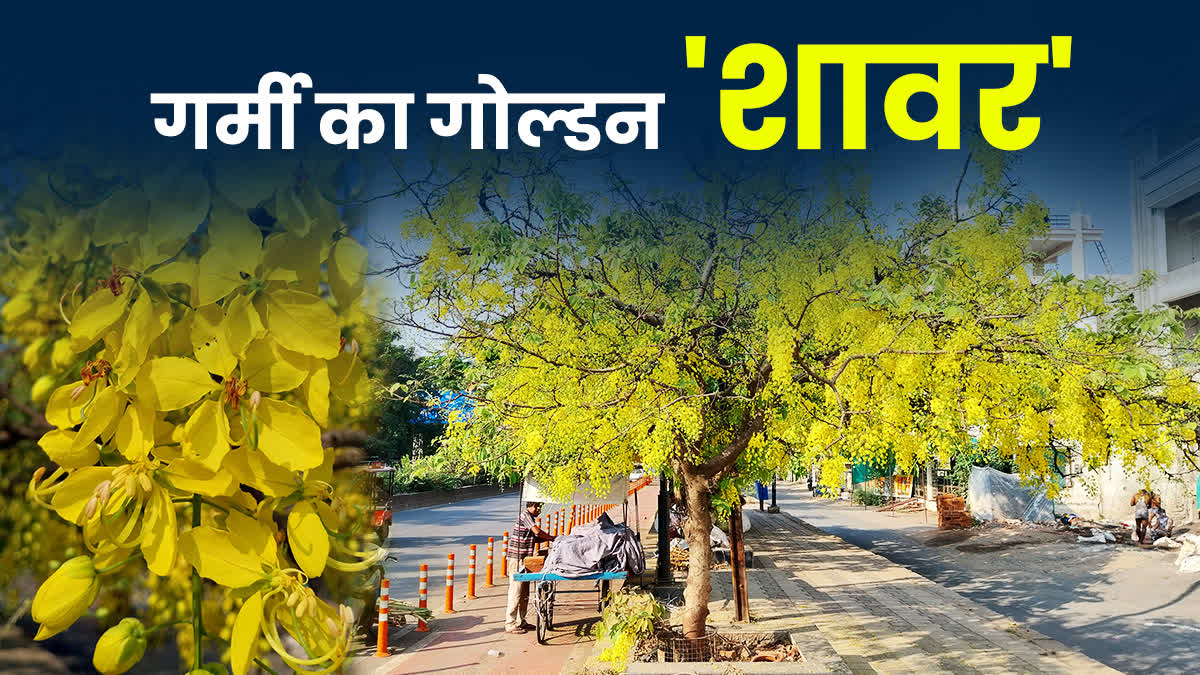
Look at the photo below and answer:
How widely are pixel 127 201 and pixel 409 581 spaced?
11172 mm

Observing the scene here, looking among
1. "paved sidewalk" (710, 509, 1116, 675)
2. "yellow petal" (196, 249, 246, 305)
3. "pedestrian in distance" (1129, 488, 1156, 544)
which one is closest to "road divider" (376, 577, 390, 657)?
"paved sidewalk" (710, 509, 1116, 675)

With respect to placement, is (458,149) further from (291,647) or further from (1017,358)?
(291,647)

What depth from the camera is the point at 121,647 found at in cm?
42

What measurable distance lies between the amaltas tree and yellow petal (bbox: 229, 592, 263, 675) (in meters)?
2.84

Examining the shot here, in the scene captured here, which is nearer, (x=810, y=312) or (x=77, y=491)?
(x=77, y=491)

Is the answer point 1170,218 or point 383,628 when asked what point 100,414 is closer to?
point 383,628

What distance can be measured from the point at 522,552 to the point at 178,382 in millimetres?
8053

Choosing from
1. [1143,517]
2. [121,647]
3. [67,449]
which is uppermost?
[67,449]

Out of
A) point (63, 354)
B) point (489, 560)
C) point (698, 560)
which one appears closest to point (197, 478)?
point (63, 354)

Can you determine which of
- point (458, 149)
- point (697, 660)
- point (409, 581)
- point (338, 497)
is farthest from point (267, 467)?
point (409, 581)

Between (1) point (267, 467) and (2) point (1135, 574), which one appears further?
(2) point (1135, 574)

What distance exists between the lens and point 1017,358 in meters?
3.76

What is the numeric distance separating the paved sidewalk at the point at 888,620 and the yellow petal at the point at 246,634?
6.00 m

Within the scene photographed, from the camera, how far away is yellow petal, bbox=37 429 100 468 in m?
0.42
